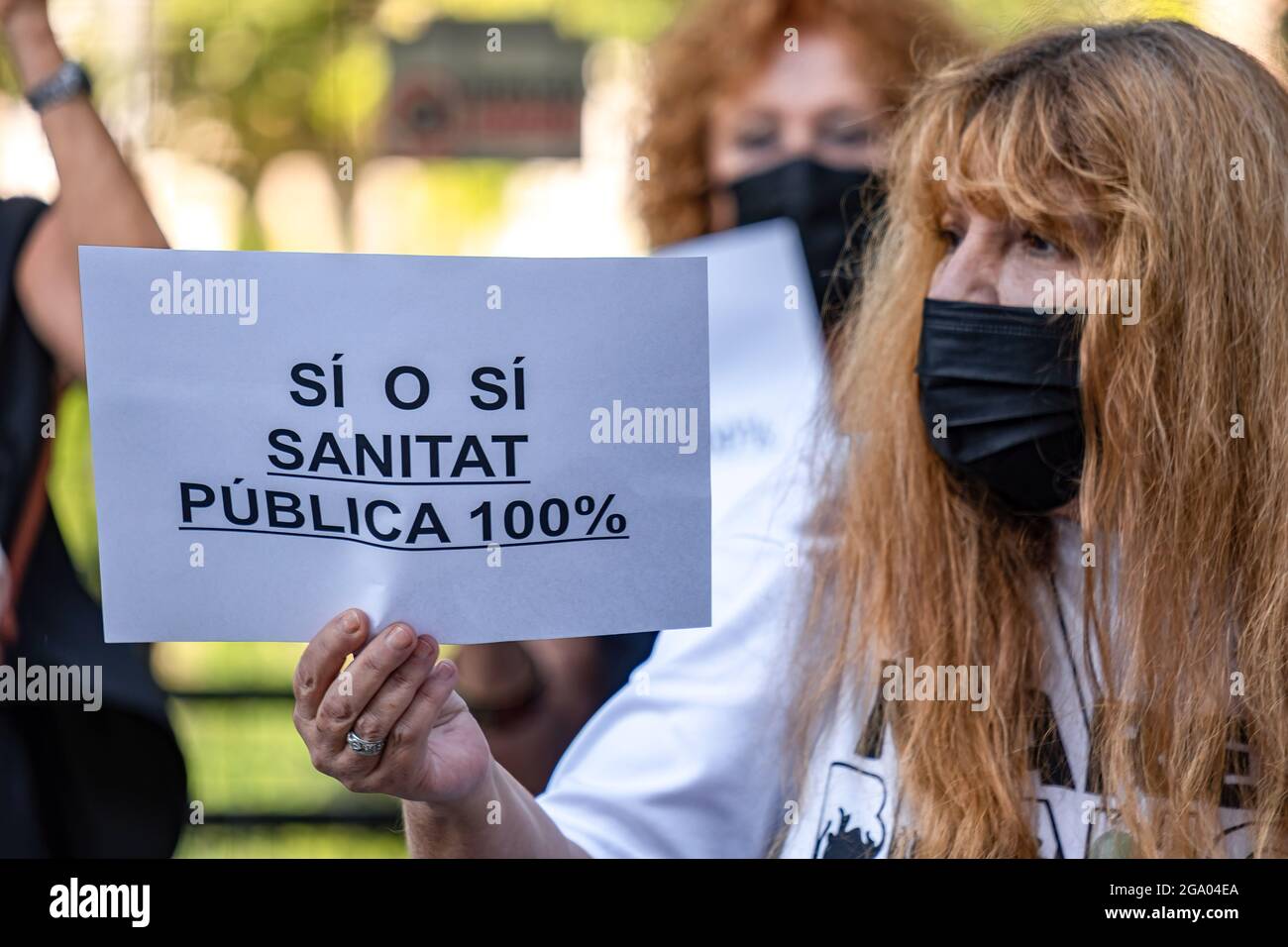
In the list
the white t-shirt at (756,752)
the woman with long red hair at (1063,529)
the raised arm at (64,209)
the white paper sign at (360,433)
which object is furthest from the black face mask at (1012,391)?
the raised arm at (64,209)

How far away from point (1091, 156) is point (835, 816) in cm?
101

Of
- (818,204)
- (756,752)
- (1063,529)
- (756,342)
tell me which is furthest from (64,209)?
(1063,529)

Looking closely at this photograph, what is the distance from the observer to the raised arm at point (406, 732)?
53.7 inches

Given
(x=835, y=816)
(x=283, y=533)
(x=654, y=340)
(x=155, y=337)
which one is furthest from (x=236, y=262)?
(x=835, y=816)

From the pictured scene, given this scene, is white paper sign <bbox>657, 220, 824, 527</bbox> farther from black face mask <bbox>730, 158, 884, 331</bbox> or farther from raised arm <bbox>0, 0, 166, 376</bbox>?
raised arm <bbox>0, 0, 166, 376</bbox>

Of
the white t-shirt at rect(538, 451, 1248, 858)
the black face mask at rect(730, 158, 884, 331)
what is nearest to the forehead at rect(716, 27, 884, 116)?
the black face mask at rect(730, 158, 884, 331)

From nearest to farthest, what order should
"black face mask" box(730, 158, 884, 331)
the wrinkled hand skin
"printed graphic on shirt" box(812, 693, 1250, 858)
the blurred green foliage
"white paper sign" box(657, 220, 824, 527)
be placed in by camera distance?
the wrinkled hand skin
"printed graphic on shirt" box(812, 693, 1250, 858)
"white paper sign" box(657, 220, 824, 527)
"black face mask" box(730, 158, 884, 331)
the blurred green foliage

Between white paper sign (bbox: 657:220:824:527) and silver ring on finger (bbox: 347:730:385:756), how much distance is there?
120 cm

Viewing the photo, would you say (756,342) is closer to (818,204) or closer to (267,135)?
(818,204)

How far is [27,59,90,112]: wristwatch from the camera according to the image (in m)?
2.58

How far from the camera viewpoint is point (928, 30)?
2.80 m

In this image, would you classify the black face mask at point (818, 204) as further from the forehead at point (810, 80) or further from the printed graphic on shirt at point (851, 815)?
the printed graphic on shirt at point (851, 815)

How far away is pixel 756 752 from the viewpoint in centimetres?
186

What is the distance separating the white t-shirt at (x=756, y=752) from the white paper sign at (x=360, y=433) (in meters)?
0.50
